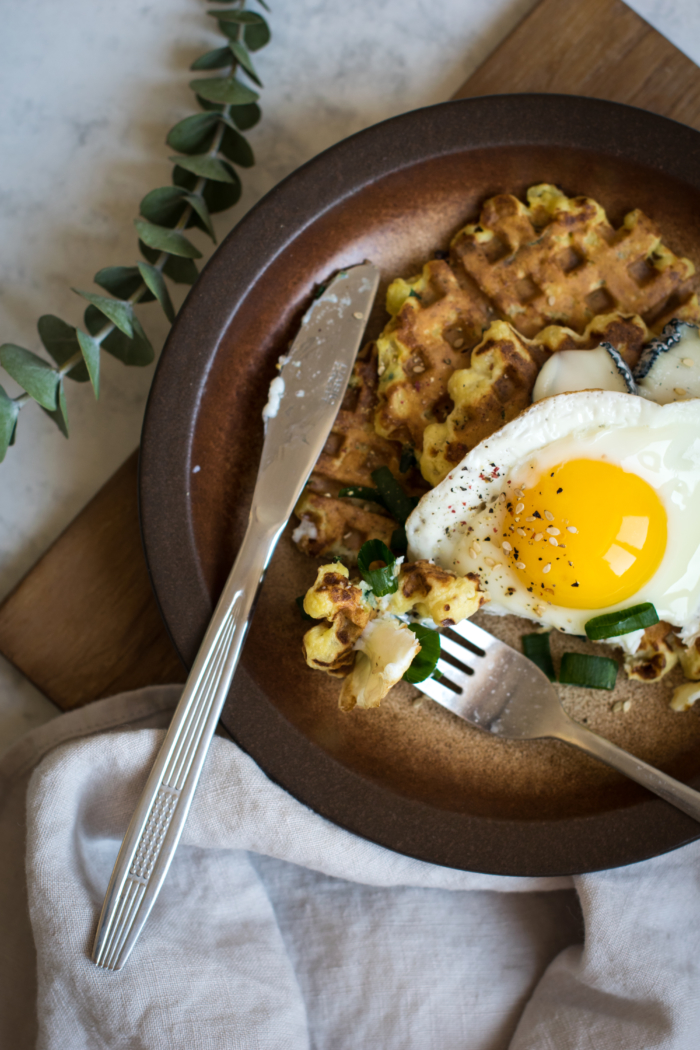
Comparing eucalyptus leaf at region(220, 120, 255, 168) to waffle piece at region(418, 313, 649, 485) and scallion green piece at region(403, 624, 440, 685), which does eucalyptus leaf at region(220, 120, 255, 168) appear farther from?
scallion green piece at region(403, 624, 440, 685)

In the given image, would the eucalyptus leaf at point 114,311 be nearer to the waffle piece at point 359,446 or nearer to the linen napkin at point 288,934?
the waffle piece at point 359,446

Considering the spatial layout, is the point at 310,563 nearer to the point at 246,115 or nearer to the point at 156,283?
the point at 156,283

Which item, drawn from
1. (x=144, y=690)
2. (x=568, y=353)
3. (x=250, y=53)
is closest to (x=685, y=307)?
(x=568, y=353)

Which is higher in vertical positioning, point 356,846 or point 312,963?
point 356,846

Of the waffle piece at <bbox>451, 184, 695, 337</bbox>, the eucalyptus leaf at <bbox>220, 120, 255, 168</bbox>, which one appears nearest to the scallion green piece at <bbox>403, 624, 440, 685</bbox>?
the waffle piece at <bbox>451, 184, 695, 337</bbox>

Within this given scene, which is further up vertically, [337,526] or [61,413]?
[337,526]

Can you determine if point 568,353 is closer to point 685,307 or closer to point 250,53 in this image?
point 685,307

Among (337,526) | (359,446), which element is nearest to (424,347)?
(359,446)
